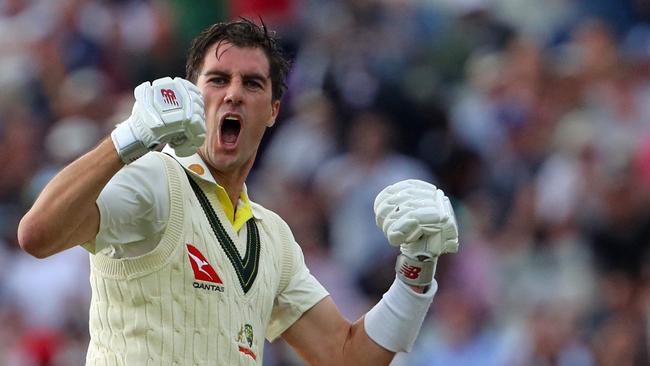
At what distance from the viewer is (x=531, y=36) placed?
859cm

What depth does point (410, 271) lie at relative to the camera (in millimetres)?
4570

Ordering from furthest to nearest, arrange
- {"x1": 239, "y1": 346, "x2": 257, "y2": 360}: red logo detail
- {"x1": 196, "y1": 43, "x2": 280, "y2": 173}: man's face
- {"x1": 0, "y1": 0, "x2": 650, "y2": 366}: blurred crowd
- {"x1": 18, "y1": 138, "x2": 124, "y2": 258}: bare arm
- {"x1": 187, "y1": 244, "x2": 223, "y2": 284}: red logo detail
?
{"x1": 0, "y1": 0, "x2": 650, "y2": 366}: blurred crowd, {"x1": 196, "y1": 43, "x2": 280, "y2": 173}: man's face, {"x1": 239, "y1": 346, "x2": 257, "y2": 360}: red logo detail, {"x1": 187, "y1": 244, "x2": 223, "y2": 284}: red logo detail, {"x1": 18, "y1": 138, "x2": 124, "y2": 258}: bare arm

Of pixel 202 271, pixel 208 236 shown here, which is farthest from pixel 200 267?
pixel 208 236

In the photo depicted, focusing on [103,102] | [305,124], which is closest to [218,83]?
[305,124]

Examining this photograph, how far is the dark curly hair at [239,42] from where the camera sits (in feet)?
15.0

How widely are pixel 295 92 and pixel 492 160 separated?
145 cm

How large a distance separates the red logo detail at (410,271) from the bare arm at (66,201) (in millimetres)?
1260

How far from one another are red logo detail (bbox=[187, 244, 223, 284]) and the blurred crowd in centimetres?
323

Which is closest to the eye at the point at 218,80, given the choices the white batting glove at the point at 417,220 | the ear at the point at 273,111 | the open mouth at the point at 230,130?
the open mouth at the point at 230,130

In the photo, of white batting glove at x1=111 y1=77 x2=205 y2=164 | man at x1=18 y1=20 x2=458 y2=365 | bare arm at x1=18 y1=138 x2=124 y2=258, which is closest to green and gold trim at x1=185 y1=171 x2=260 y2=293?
man at x1=18 y1=20 x2=458 y2=365

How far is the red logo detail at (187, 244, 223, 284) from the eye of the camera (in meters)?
4.05

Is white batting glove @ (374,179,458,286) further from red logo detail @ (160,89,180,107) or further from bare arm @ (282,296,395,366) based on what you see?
red logo detail @ (160,89,180,107)

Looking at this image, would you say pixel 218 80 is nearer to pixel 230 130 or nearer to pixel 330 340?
pixel 230 130

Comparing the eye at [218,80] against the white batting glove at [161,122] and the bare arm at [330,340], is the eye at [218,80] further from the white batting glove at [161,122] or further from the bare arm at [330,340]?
the bare arm at [330,340]
